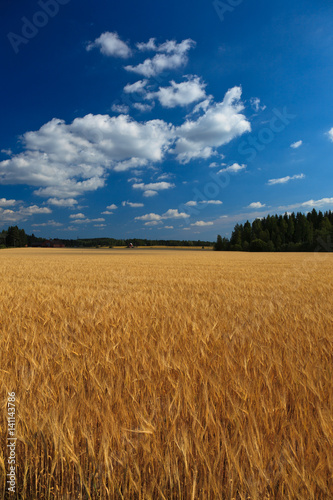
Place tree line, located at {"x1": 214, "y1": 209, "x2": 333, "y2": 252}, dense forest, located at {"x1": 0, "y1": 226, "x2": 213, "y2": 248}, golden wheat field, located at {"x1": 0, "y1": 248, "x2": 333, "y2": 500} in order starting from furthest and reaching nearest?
dense forest, located at {"x1": 0, "y1": 226, "x2": 213, "y2": 248}
tree line, located at {"x1": 214, "y1": 209, "x2": 333, "y2": 252}
golden wheat field, located at {"x1": 0, "y1": 248, "x2": 333, "y2": 500}

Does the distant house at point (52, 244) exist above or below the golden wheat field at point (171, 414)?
above

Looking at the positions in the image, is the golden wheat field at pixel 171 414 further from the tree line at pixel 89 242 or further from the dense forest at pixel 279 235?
the tree line at pixel 89 242

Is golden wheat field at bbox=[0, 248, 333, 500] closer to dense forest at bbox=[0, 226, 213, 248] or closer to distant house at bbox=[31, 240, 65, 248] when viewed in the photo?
dense forest at bbox=[0, 226, 213, 248]

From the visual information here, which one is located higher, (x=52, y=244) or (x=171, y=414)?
(x=52, y=244)

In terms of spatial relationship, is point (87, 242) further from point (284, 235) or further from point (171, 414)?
point (171, 414)

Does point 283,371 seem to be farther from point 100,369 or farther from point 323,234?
point 323,234

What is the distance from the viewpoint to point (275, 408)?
4.93 ft

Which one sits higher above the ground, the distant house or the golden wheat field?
the distant house

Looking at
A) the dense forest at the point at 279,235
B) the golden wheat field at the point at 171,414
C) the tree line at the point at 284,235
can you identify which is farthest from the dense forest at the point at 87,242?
the golden wheat field at the point at 171,414

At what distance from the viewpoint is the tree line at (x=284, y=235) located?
73375 mm

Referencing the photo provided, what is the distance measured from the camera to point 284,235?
284 ft

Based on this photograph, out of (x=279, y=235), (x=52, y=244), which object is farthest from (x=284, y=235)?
(x=52, y=244)

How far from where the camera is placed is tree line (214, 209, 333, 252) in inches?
2889

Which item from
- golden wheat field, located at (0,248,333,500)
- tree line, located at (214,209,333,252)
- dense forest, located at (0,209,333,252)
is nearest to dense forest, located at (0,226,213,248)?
dense forest, located at (0,209,333,252)
